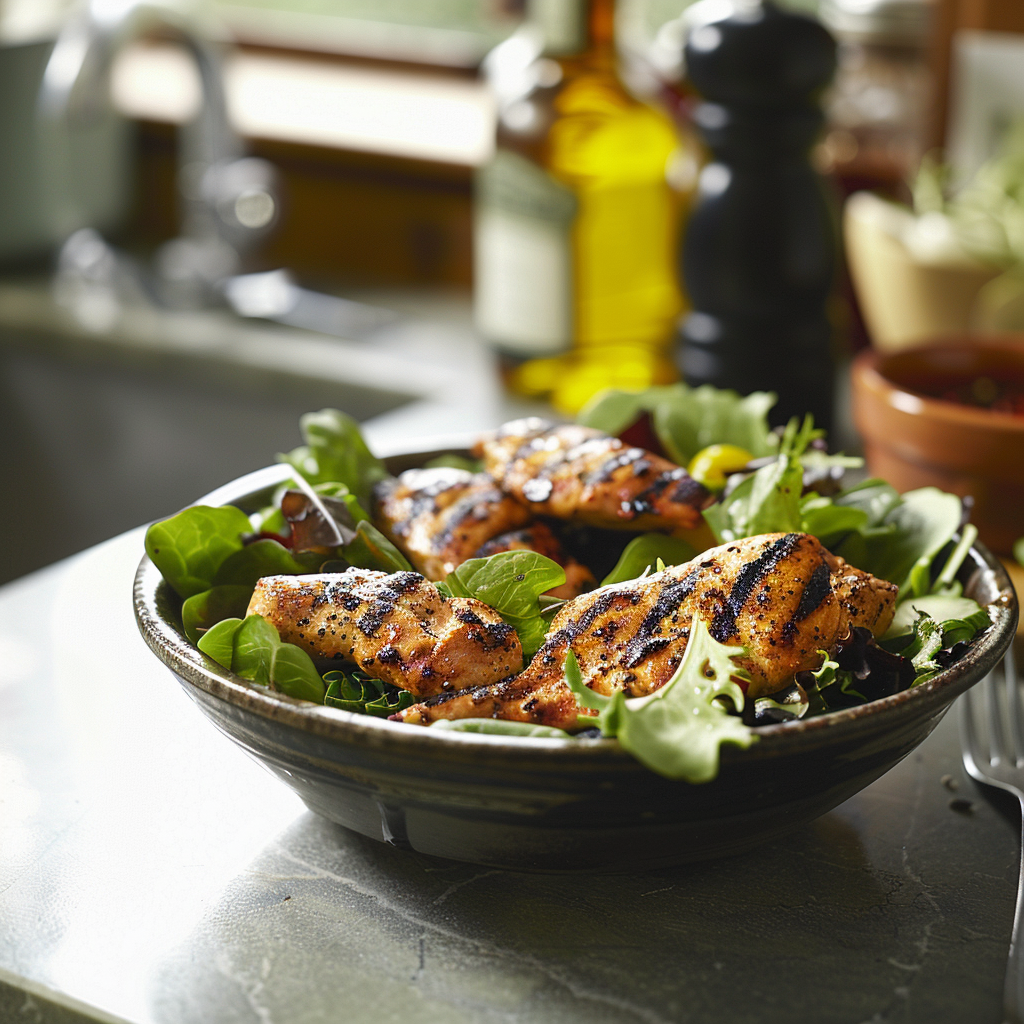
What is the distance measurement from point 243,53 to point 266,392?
125cm

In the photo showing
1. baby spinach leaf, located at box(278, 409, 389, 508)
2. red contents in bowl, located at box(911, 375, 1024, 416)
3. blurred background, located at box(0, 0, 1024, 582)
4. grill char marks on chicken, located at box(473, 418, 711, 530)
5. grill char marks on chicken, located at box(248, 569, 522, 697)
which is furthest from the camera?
blurred background, located at box(0, 0, 1024, 582)

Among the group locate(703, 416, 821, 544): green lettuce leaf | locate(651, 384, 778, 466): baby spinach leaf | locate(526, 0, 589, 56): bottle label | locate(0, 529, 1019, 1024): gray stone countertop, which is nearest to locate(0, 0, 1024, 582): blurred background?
locate(526, 0, 589, 56): bottle label

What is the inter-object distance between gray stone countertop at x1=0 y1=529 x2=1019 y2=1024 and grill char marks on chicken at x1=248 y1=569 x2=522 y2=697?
13 centimetres

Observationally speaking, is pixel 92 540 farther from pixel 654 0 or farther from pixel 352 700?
pixel 654 0

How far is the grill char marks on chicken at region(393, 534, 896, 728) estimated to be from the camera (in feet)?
2.02

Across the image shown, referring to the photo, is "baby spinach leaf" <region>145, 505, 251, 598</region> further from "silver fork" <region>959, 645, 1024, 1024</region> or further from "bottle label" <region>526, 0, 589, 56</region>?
"bottle label" <region>526, 0, 589, 56</region>

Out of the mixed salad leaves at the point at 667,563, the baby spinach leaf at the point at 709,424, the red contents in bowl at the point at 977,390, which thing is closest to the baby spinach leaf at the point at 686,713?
the mixed salad leaves at the point at 667,563

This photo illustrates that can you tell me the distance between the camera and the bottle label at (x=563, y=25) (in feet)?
4.94

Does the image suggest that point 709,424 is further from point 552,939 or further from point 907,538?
point 552,939

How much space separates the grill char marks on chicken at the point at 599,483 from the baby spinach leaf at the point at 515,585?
0.08 m

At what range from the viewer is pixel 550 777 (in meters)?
0.55

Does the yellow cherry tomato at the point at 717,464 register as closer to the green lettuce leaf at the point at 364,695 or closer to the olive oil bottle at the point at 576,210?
the green lettuce leaf at the point at 364,695

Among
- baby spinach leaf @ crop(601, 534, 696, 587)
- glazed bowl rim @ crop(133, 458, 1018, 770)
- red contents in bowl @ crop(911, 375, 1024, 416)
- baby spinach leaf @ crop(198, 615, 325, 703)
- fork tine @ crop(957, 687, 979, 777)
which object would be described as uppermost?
glazed bowl rim @ crop(133, 458, 1018, 770)

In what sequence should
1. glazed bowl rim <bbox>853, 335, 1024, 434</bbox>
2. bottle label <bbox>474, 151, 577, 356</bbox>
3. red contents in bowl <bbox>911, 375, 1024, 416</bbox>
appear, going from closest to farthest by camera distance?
glazed bowl rim <bbox>853, 335, 1024, 434</bbox> < red contents in bowl <bbox>911, 375, 1024, 416</bbox> < bottle label <bbox>474, 151, 577, 356</bbox>
